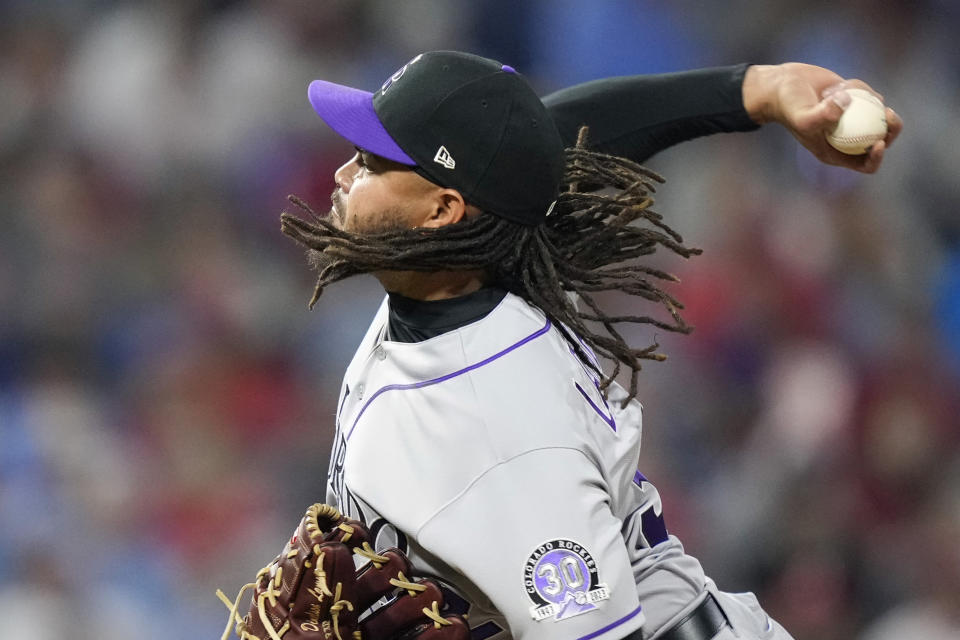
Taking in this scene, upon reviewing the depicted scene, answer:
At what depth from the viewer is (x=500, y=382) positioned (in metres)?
1.73

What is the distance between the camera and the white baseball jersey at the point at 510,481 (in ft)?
5.27

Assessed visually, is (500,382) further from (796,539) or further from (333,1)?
(333,1)

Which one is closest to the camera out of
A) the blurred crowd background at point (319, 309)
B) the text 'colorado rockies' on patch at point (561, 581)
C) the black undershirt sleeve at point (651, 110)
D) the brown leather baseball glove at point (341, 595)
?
the text 'colorado rockies' on patch at point (561, 581)

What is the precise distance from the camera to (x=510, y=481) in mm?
1641

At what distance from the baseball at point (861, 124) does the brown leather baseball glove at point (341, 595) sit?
0.94 metres

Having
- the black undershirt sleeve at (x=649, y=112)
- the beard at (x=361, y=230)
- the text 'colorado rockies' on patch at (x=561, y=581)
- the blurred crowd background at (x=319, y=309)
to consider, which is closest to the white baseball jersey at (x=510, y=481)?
the text 'colorado rockies' on patch at (x=561, y=581)

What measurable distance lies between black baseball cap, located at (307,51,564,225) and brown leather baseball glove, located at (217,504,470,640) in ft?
1.74

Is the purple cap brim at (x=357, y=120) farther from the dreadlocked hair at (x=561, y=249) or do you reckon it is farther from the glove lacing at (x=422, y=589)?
the glove lacing at (x=422, y=589)

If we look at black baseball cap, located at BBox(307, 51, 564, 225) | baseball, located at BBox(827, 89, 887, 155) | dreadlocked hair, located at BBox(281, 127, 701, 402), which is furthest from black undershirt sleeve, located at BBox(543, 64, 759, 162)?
black baseball cap, located at BBox(307, 51, 564, 225)

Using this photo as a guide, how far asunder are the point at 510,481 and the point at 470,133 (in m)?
0.52

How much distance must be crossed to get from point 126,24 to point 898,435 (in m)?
3.16

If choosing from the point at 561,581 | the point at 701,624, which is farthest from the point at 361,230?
the point at 701,624

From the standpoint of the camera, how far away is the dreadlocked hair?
70.8 inches

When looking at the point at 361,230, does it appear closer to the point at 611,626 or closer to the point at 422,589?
the point at 422,589
